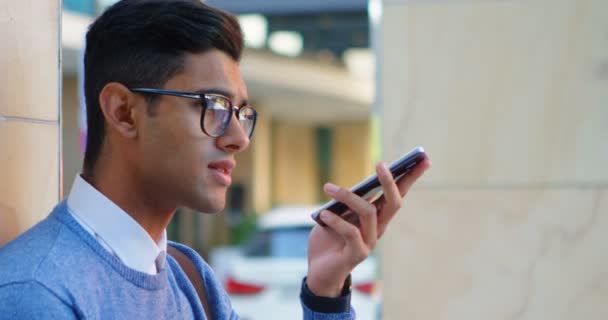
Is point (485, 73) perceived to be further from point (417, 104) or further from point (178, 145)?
point (178, 145)

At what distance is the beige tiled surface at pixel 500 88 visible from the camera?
3.47 meters

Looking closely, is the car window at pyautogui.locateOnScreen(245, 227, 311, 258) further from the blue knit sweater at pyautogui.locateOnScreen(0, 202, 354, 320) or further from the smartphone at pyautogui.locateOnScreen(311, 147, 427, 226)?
the blue knit sweater at pyautogui.locateOnScreen(0, 202, 354, 320)

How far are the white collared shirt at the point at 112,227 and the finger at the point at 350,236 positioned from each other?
38cm

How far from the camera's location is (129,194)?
1.77 metres

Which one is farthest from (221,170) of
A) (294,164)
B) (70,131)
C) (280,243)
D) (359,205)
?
(294,164)

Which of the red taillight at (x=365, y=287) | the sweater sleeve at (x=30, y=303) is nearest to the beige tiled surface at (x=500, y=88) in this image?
the sweater sleeve at (x=30, y=303)

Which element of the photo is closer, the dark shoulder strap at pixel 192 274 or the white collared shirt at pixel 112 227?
the white collared shirt at pixel 112 227

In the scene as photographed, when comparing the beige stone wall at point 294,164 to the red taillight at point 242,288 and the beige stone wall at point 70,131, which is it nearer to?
the beige stone wall at point 70,131

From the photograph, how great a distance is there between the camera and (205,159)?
1.80 meters

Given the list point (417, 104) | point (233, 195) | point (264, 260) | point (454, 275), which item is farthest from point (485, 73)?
point (233, 195)

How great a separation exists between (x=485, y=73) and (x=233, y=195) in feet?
72.4

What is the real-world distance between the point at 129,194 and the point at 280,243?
A: 7.53 metres

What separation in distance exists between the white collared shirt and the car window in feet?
23.6

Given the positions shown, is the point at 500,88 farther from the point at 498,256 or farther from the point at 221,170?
the point at 221,170
